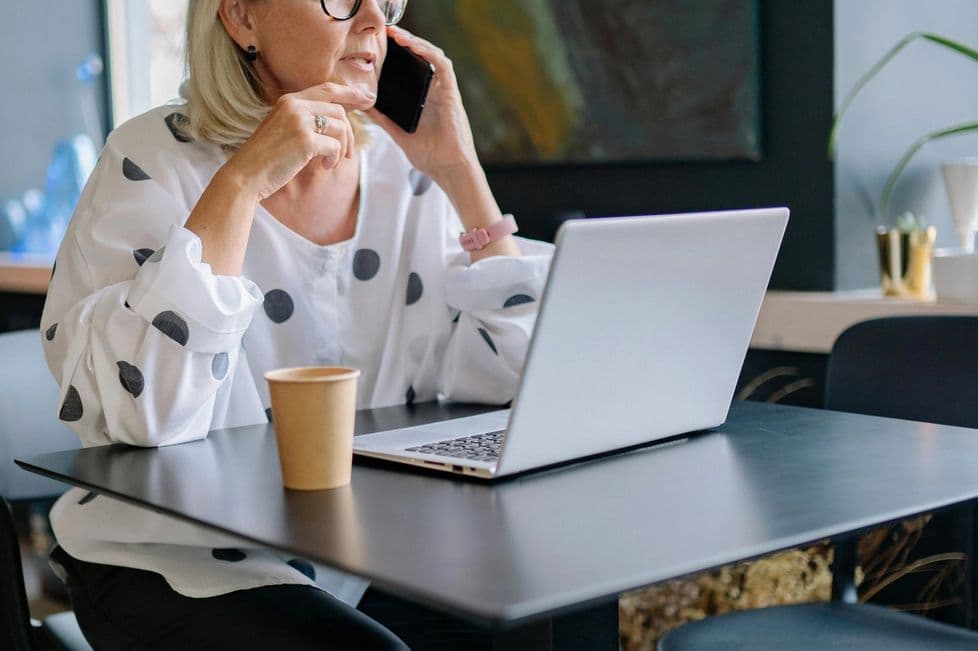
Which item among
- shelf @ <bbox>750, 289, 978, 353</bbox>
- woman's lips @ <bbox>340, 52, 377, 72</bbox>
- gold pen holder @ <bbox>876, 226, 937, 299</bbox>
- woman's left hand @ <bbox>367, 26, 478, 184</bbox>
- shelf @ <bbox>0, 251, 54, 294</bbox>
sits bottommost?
shelf @ <bbox>0, 251, 54, 294</bbox>

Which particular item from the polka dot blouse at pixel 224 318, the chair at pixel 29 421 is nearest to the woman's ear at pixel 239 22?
the polka dot blouse at pixel 224 318

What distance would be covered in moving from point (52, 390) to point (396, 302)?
0.43 m

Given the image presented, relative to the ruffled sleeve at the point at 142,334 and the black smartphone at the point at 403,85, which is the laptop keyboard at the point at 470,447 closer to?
the ruffled sleeve at the point at 142,334

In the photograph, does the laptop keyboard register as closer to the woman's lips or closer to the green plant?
the woman's lips

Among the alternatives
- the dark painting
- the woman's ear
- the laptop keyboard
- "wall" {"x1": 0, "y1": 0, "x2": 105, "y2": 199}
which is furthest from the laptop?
"wall" {"x1": 0, "y1": 0, "x2": 105, "y2": 199}

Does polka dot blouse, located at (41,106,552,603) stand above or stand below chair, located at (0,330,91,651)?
above

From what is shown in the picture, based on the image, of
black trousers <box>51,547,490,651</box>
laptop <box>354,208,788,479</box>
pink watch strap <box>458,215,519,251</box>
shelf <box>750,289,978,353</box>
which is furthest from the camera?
shelf <box>750,289,978,353</box>

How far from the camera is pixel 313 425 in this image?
3.01ft

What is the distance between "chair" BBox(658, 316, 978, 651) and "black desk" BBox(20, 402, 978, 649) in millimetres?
281

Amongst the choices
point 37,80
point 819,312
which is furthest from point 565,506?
point 37,80

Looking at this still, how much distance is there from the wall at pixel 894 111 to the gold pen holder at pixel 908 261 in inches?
4.9

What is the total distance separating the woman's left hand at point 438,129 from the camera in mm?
1481

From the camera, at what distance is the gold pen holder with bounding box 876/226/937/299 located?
217 centimetres

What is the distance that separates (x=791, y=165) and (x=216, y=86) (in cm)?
130
